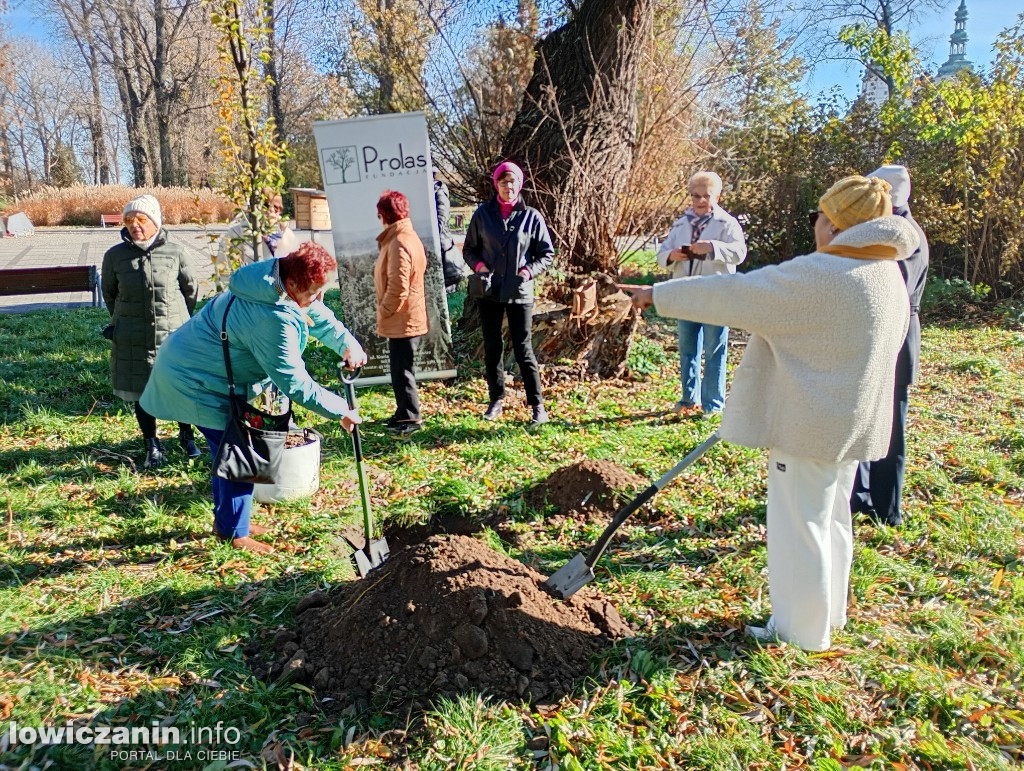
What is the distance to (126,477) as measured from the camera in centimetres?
489

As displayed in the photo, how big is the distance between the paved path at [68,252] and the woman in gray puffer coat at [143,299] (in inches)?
143

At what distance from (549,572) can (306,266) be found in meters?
2.05

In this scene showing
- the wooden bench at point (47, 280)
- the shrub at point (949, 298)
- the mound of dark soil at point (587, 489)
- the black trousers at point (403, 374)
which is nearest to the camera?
the mound of dark soil at point (587, 489)

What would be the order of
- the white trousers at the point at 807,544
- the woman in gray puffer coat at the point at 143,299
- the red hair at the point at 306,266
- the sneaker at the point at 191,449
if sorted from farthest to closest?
the sneaker at the point at 191,449, the woman in gray puffer coat at the point at 143,299, the red hair at the point at 306,266, the white trousers at the point at 807,544

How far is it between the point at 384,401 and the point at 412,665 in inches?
160

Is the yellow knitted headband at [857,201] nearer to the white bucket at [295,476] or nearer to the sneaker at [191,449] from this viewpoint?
the white bucket at [295,476]

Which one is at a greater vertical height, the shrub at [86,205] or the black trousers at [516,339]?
the shrub at [86,205]

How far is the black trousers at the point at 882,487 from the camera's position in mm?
4109

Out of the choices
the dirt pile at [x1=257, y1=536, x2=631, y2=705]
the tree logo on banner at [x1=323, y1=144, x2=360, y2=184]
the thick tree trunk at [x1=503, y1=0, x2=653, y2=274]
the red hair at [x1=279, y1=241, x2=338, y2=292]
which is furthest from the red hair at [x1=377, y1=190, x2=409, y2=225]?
the dirt pile at [x1=257, y1=536, x2=631, y2=705]

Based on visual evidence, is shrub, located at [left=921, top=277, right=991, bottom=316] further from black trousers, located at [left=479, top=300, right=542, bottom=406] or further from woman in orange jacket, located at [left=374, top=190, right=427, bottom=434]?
woman in orange jacket, located at [left=374, top=190, right=427, bottom=434]

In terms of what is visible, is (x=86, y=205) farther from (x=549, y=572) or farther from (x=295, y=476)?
(x=549, y=572)

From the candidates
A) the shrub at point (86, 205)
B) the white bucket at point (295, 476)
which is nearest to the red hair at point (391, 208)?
the white bucket at point (295, 476)

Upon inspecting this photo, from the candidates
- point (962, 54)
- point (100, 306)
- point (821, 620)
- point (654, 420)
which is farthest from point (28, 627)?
point (962, 54)

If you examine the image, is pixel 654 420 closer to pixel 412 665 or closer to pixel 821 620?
pixel 821 620
